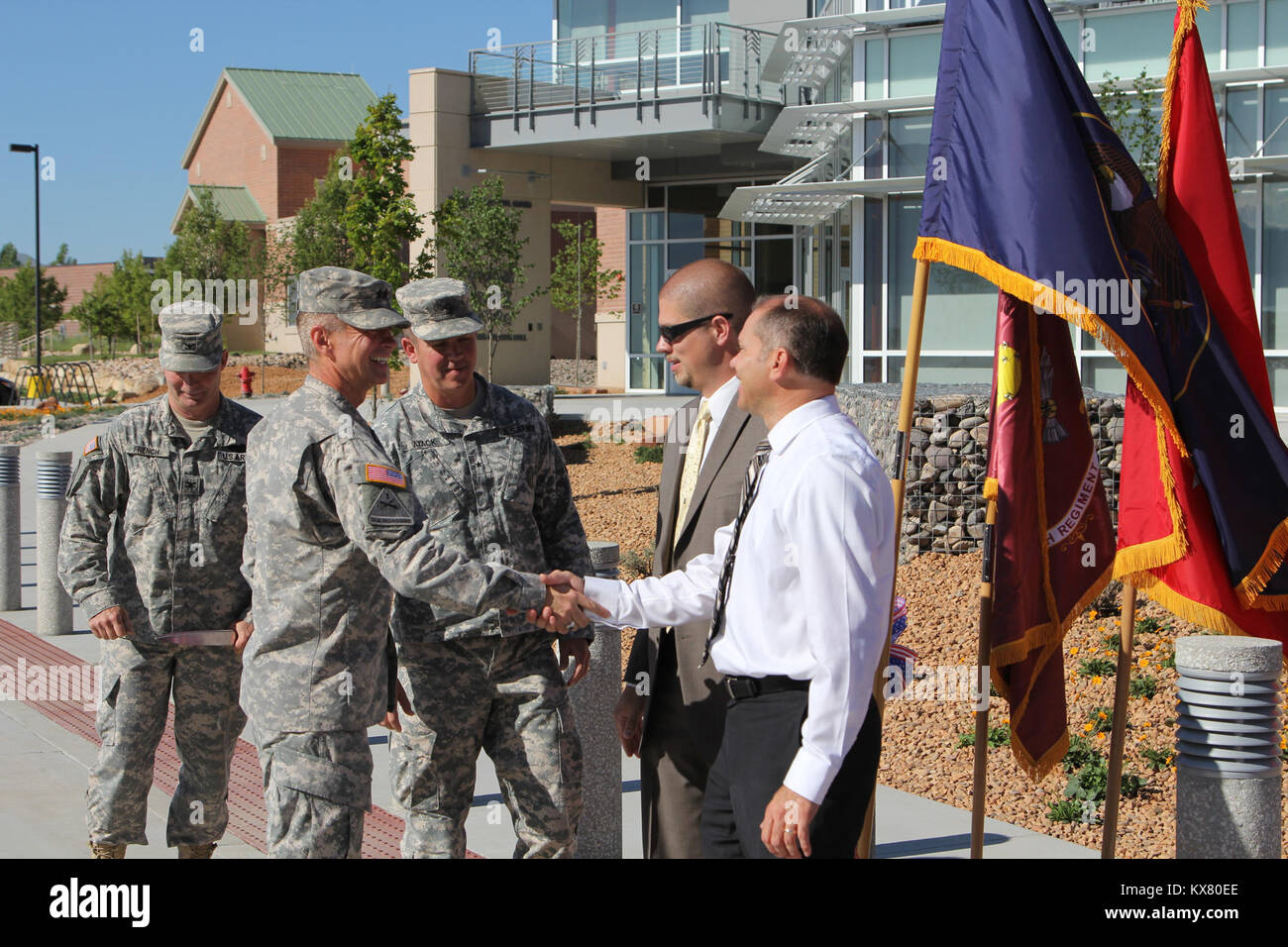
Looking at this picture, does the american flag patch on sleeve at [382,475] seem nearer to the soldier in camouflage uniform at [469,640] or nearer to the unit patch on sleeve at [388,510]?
the unit patch on sleeve at [388,510]

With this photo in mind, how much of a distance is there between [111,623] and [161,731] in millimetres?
482

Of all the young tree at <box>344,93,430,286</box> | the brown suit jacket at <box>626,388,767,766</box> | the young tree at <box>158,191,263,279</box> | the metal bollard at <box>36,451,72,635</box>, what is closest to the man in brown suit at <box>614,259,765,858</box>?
the brown suit jacket at <box>626,388,767,766</box>

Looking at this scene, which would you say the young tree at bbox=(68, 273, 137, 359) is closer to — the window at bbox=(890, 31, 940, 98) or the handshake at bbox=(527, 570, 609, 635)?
the window at bbox=(890, 31, 940, 98)

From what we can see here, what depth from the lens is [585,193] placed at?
33844mm

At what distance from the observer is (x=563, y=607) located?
4.37m

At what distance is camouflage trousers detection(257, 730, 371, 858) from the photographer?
13.2 ft

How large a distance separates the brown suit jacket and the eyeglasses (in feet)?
0.96

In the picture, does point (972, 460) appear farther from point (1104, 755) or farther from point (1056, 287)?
point (1056, 287)

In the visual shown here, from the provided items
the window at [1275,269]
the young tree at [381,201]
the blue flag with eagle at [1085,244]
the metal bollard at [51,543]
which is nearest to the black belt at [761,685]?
the blue flag with eagle at [1085,244]

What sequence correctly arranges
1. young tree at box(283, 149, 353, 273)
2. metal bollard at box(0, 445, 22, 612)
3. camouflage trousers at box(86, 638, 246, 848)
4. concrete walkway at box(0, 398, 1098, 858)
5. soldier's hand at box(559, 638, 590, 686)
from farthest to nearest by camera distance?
young tree at box(283, 149, 353, 273), metal bollard at box(0, 445, 22, 612), concrete walkway at box(0, 398, 1098, 858), camouflage trousers at box(86, 638, 246, 848), soldier's hand at box(559, 638, 590, 686)

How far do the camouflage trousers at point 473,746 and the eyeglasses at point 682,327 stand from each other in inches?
45.8

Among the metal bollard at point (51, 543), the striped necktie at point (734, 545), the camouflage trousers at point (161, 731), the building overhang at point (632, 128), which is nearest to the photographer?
the striped necktie at point (734, 545)

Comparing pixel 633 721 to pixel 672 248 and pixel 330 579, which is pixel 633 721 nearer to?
pixel 330 579

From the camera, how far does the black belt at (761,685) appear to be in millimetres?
3512
